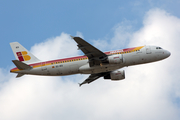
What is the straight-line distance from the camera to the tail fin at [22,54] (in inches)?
2074

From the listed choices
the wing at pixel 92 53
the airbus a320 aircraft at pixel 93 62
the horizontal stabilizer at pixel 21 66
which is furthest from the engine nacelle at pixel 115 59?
the horizontal stabilizer at pixel 21 66

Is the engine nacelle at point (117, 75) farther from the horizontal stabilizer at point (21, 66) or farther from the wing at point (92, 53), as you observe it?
the horizontal stabilizer at point (21, 66)

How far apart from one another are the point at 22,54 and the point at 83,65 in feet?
45.9

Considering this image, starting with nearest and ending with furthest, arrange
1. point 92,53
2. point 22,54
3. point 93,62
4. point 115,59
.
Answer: point 115,59 → point 92,53 → point 93,62 → point 22,54

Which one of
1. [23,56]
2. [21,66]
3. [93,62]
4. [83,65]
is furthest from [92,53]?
[23,56]

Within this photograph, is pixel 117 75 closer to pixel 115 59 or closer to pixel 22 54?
pixel 115 59

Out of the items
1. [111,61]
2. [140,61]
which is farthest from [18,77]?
[140,61]

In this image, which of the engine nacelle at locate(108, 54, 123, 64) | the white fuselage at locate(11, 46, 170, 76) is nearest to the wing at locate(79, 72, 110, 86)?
the white fuselage at locate(11, 46, 170, 76)

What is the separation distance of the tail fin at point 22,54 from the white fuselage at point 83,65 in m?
3.01

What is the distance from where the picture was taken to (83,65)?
162 ft

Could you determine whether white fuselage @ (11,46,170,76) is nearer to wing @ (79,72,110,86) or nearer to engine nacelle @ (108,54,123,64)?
engine nacelle @ (108,54,123,64)

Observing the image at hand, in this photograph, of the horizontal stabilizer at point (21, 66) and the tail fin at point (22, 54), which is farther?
the tail fin at point (22, 54)

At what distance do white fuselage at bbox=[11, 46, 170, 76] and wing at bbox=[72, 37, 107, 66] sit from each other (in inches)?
40.2

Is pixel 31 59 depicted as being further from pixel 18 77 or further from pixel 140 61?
pixel 140 61
